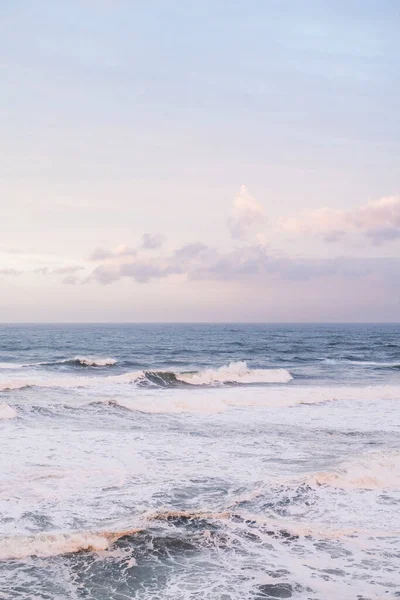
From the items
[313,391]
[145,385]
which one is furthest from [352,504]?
[145,385]

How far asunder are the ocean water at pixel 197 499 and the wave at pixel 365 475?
4 centimetres

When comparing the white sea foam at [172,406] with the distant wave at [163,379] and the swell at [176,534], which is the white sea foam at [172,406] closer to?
the distant wave at [163,379]

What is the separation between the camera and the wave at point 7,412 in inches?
720

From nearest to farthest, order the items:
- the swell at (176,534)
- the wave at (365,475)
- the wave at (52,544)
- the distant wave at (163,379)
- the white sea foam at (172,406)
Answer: the wave at (52,544) < the swell at (176,534) < the wave at (365,475) < the white sea foam at (172,406) < the distant wave at (163,379)

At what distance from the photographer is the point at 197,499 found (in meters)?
10.2

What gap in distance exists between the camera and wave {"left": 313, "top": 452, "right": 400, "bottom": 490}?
36.9 ft

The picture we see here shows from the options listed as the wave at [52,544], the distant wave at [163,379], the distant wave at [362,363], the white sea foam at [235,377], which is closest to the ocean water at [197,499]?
the wave at [52,544]

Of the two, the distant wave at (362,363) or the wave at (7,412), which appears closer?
the wave at (7,412)

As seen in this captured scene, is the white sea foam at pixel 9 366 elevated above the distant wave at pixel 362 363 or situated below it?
above

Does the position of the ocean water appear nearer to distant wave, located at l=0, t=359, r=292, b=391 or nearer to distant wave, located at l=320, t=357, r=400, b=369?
distant wave, located at l=0, t=359, r=292, b=391

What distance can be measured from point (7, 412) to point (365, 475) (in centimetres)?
1230

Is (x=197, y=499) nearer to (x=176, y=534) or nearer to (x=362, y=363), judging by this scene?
(x=176, y=534)

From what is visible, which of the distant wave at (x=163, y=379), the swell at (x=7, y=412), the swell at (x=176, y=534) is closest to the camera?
the swell at (x=176, y=534)

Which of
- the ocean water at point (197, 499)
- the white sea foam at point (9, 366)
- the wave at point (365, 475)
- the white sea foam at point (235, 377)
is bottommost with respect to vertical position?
the white sea foam at point (235, 377)
